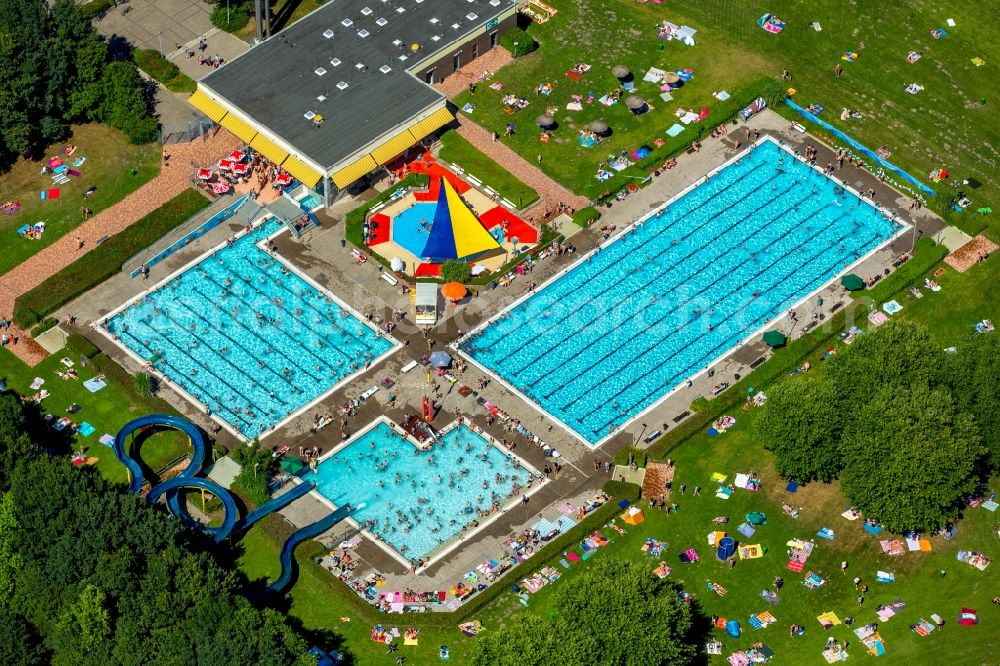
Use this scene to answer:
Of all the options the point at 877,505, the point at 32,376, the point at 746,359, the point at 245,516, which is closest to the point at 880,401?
the point at 877,505

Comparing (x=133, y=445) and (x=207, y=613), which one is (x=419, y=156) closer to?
(x=133, y=445)

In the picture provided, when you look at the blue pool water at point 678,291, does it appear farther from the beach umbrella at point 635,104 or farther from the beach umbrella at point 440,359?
the beach umbrella at point 635,104

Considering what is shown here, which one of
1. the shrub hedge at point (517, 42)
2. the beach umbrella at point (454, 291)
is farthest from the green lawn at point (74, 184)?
the shrub hedge at point (517, 42)

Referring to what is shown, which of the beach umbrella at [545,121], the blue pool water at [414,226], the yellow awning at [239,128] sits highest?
the yellow awning at [239,128]

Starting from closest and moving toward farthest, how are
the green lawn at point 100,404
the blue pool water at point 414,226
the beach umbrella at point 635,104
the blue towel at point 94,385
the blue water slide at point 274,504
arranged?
the blue water slide at point 274,504 → the green lawn at point 100,404 → the blue towel at point 94,385 → the blue pool water at point 414,226 → the beach umbrella at point 635,104

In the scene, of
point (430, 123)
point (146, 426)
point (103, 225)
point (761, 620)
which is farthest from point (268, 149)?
point (761, 620)

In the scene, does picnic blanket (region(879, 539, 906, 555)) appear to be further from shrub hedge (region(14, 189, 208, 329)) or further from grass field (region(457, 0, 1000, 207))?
shrub hedge (region(14, 189, 208, 329))
